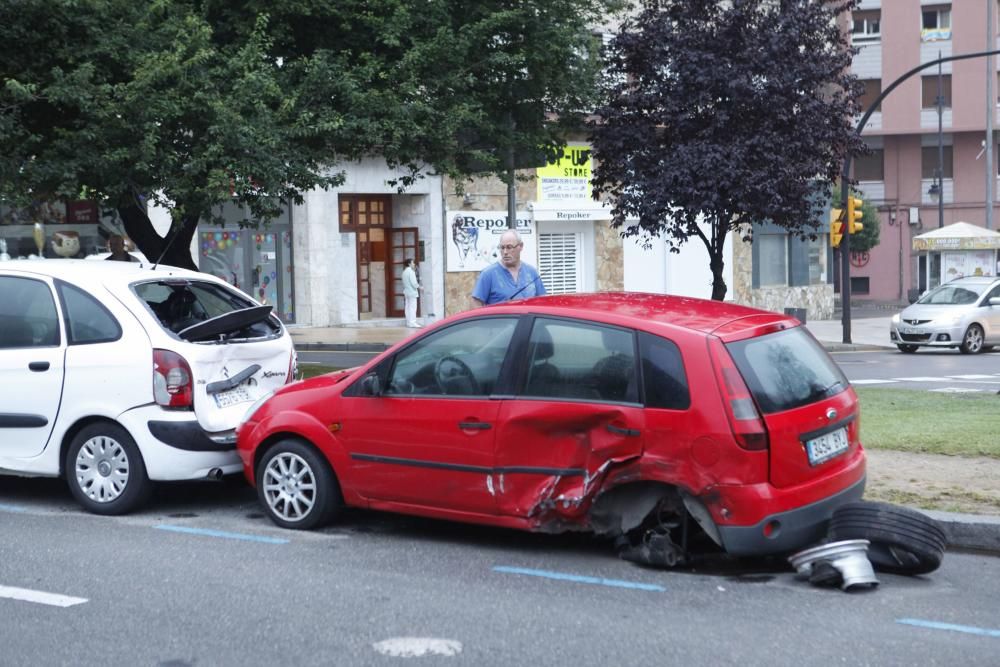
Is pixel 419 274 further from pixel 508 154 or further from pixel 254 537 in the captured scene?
pixel 254 537

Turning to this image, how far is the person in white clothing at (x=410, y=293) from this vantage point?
3155cm

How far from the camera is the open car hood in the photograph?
808 centimetres

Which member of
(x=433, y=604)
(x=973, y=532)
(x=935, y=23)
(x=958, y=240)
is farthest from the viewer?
(x=935, y=23)

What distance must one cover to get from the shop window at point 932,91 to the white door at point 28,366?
5306 centimetres

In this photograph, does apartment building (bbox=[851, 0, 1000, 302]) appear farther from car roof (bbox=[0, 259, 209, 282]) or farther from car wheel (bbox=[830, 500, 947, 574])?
car wheel (bbox=[830, 500, 947, 574])

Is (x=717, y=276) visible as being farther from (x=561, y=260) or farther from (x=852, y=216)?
(x=561, y=260)

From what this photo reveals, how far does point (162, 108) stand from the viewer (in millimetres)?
11680

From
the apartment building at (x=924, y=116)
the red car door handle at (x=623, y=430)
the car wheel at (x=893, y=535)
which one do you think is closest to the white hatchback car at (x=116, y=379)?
the red car door handle at (x=623, y=430)

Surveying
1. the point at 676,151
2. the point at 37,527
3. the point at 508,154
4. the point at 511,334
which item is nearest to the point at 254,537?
the point at 37,527

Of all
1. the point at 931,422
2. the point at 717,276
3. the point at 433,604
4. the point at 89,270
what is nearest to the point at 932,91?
the point at 717,276

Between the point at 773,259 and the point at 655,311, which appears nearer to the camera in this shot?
the point at 655,311

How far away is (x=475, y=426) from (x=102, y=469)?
2.66 meters

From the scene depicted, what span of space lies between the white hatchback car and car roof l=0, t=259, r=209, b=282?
1 centimetres

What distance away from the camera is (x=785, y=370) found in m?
6.55
